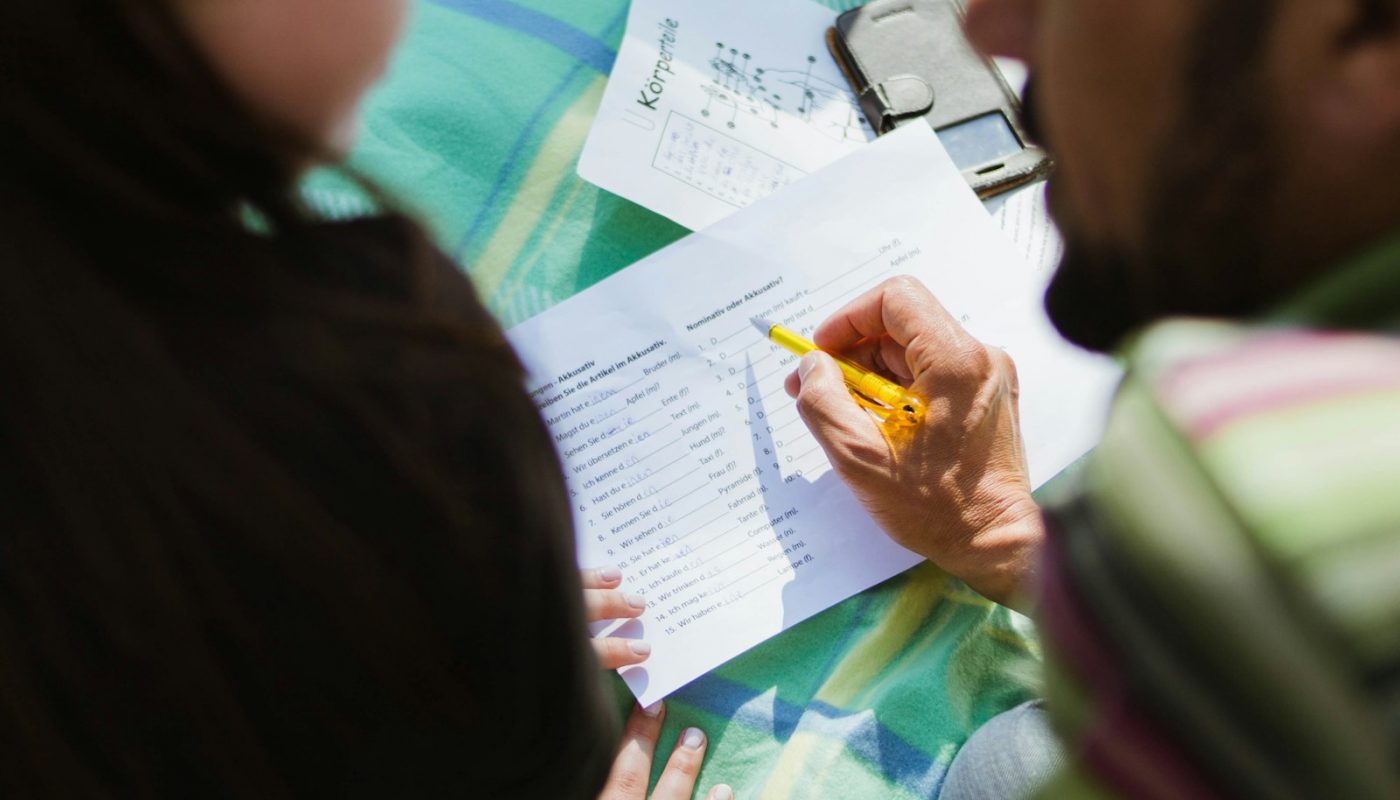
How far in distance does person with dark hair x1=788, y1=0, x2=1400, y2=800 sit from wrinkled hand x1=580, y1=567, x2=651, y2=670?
0.96 feet

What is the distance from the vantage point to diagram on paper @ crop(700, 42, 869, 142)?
0.65 m

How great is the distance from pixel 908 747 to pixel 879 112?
41 centimetres

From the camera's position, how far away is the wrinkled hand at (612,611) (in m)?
0.54

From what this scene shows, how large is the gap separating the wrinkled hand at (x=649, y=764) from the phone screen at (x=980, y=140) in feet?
1.34

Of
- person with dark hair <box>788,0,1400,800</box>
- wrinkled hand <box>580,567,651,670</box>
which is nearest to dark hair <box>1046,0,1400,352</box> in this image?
person with dark hair <box>788,0,1400,800</box>

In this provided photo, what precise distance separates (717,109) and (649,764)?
0.43 metres

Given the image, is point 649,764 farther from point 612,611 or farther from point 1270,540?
point 1270,540

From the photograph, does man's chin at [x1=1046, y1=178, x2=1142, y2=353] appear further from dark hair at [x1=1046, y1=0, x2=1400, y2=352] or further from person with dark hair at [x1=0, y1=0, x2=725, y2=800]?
person with dark hair at [x1=0, y1=0, x2=725, y2=800]

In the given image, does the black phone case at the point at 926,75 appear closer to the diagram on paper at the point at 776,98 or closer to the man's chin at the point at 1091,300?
the diagram on paper at the point at 776,98

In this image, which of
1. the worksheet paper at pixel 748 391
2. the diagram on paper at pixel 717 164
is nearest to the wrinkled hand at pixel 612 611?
the worksheet paper at pixel 748 391

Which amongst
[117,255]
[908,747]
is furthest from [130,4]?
[908,747]

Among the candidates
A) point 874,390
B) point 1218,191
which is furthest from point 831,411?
point 1218,191

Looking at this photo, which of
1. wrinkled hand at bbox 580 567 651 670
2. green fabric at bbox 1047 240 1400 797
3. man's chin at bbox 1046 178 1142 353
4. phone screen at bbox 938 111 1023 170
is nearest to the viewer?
green fabric at bbox 1047 240 1400 797

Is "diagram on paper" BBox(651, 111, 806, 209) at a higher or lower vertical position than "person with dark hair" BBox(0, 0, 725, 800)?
lower
